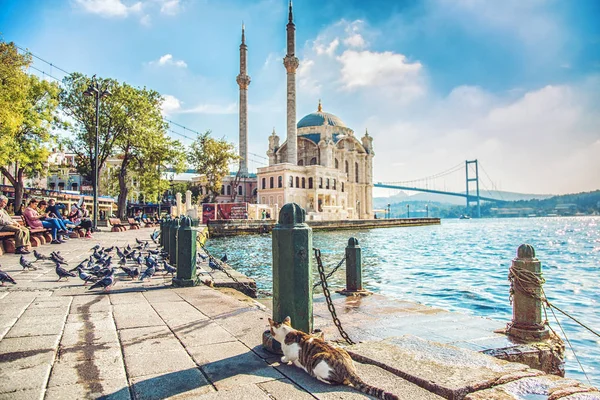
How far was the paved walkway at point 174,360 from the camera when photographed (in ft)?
7.75

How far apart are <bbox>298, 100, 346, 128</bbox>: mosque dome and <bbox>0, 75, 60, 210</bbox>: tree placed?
47108mm

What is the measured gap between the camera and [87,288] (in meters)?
5.82

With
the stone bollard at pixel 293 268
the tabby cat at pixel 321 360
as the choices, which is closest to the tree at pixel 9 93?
the stone bollard at pixel 293 268

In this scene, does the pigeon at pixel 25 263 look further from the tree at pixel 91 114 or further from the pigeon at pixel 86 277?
the tree at pixel 91 114

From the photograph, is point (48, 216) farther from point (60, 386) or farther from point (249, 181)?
point (249, 181)

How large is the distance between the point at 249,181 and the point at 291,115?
1737 centimetres

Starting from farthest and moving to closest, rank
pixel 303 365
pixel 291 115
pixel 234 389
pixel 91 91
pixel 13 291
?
pixel 291 115 → pixel 91 91 → pixel 13 291 → pixel 303 365 → pixel 234 389

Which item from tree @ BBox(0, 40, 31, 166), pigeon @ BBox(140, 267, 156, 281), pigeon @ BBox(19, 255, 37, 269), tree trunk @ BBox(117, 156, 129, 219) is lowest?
pigeon @ BBox(140, 267, 156, 281)

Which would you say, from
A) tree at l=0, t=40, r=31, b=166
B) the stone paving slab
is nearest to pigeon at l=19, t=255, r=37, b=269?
the stone paving slab

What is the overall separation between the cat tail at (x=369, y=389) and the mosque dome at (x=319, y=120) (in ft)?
214

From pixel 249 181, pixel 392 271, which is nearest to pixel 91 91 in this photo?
pixel 392 271

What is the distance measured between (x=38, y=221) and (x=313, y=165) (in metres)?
45.8

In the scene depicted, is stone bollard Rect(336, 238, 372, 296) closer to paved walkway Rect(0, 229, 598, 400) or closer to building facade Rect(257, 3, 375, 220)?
paved walkway Rect(0, 229, 598, 400)

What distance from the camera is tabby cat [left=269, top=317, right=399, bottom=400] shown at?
2408 mm
